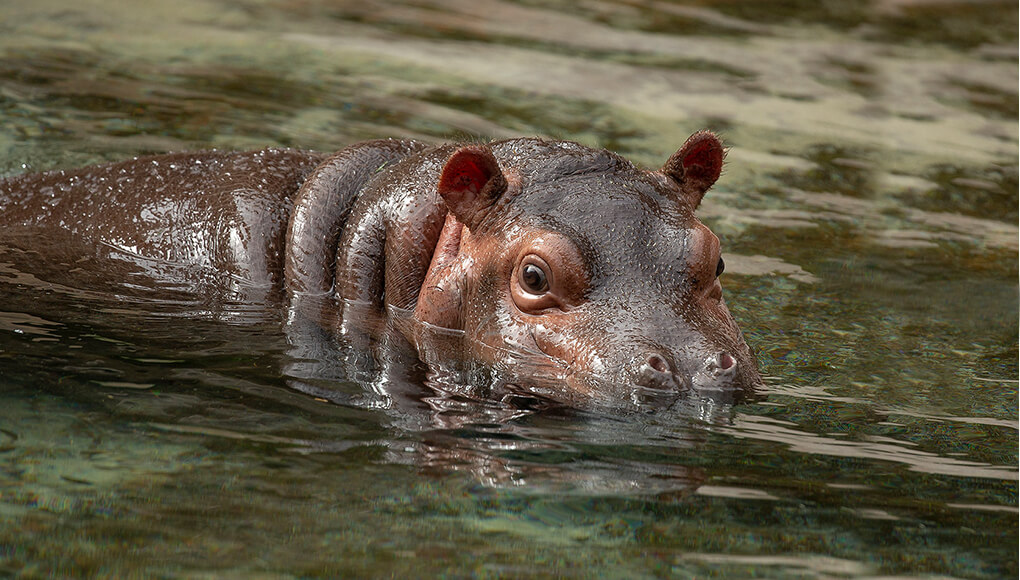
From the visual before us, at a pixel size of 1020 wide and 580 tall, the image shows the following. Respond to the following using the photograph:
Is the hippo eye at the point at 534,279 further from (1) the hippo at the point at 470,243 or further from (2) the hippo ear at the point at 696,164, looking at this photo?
(2) the hippo ear at the point at 696,164

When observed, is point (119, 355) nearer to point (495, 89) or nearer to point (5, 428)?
point (5, 428)

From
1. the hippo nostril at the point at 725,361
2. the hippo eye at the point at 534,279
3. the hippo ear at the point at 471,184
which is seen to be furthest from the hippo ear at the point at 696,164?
the hippo nostril at the point at 725,361

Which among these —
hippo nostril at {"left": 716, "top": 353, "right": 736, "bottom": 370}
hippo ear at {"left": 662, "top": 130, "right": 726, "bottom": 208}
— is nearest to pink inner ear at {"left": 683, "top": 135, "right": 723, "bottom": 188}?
hippo ear at {"left": 662, "top": 130, "right": 726, "bottom": 208}

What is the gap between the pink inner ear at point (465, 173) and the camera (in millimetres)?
5852

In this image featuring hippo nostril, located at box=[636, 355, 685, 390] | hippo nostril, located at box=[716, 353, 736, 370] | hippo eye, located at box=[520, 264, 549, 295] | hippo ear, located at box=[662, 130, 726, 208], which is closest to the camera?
hippo nostril, located at box=[636, 355, 685, 390]

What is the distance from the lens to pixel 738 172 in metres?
11.1

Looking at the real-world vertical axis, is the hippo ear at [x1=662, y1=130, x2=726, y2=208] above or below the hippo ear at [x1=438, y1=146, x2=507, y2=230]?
above

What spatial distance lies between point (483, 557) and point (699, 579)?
2.06ft

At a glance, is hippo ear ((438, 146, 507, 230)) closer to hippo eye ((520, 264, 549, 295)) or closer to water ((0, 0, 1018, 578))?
hippo eye ((520, 264, 549, 295))

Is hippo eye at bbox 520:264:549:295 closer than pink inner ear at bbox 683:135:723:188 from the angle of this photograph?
Yes

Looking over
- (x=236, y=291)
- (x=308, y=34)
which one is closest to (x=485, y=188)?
(x=236, y=291)

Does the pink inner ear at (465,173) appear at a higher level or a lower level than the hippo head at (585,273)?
higher

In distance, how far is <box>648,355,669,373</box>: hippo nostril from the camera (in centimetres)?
510

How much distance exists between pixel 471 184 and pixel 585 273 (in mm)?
794
